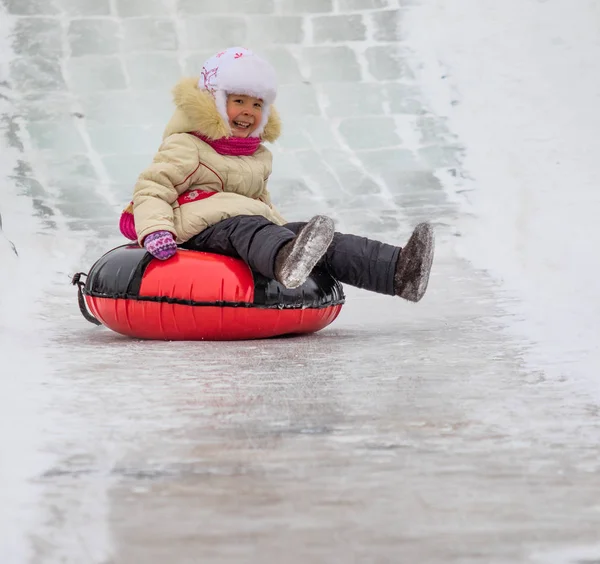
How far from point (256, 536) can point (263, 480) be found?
7.4 inches

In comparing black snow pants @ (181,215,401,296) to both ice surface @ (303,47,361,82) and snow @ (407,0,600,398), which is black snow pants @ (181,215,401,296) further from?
ice surface @ (303,47,361,82)

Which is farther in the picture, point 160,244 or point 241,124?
point 241,124

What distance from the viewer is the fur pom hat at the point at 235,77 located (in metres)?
2.59

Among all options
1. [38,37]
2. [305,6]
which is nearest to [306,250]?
[38,37]

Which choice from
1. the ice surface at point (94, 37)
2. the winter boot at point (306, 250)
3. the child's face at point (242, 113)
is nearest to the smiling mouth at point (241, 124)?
the child's face at point (242, 113)

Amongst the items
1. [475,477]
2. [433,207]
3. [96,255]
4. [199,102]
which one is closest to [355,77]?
[433,207]

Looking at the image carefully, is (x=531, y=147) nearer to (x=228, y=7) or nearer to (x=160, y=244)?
(x=228, y=7)

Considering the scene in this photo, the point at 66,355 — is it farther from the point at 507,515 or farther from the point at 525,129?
the point at 525,129

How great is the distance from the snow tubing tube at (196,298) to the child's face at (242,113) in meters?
0.37

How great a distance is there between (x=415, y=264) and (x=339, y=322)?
21.4 inches

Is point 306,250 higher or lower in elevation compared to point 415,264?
higher

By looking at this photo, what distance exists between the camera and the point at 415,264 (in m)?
2.44

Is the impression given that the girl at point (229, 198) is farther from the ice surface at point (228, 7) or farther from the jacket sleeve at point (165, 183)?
the ice surface at point (228, 7)

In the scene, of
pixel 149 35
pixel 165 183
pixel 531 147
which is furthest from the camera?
pixel 149 35
